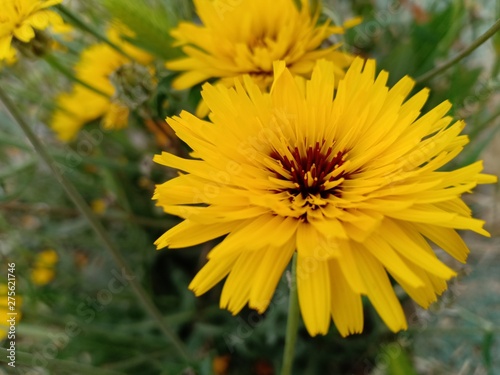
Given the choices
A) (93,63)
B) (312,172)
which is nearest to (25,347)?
(93,63)

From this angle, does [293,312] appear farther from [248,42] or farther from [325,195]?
[248,42]

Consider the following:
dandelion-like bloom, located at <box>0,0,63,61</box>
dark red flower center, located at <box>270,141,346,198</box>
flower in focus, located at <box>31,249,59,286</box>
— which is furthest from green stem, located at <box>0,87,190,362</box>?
flower in focus, located at <box>31,249,59,286</box>

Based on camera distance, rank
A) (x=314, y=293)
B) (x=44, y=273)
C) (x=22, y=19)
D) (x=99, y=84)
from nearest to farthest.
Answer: (x=314, y=293), (x=22, y=19), (x=99, y=84), (x=44, y=273)

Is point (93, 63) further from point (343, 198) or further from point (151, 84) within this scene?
point (343, 198)

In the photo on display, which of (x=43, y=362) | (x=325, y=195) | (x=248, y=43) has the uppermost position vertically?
(x=248, y=43)

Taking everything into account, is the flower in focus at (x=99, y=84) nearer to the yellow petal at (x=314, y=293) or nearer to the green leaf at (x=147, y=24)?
the green leaf at (x=147, y=24)

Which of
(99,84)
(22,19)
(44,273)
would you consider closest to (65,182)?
(22,19)

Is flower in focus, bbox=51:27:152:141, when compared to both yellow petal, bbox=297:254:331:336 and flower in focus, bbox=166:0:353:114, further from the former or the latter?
yellow petal, bbox=297:254:331:336
